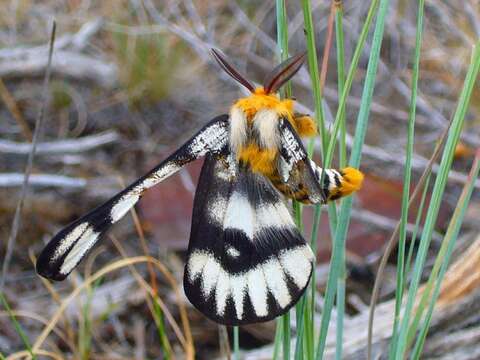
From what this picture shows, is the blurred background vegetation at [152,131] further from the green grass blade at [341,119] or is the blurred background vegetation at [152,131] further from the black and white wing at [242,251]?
the black and white wing at [242,251]

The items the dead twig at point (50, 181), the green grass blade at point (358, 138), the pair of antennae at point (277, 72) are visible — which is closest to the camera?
the pair of antennae at point (277, 72)

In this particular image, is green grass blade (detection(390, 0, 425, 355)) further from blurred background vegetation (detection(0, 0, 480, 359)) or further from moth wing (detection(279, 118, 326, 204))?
blurred background vegetation (detection(0, 0, 480, 359))

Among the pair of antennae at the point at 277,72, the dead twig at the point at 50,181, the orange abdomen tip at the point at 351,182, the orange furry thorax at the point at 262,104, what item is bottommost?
the dead twig at the point at 50,181

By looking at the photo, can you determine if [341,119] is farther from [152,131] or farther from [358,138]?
[152,131]

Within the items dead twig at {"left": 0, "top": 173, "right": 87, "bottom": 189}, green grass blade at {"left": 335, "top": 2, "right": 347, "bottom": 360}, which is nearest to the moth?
green grass blade at {"left": 335, "top": 2, "right": 347, "bottom": 360}

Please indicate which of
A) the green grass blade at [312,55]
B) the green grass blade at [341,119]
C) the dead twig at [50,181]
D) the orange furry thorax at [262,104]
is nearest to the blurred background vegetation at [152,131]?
the dead twig at [50,181]

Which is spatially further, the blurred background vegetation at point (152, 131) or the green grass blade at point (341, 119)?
the blurred background vegetation at point (152, 131)

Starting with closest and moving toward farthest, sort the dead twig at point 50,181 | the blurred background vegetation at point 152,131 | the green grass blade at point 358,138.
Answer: the green grass blade at point 358,138
the blurred background vegetation at point 152,131
the dead twig at point 50,181

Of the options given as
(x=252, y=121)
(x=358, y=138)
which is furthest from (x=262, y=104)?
(x=358, y=138)
